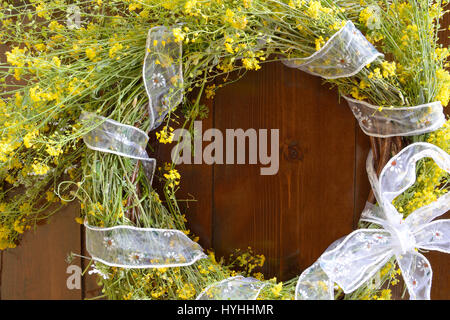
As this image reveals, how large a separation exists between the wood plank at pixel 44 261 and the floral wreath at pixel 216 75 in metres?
0.35

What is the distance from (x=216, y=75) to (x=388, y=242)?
1.77ft

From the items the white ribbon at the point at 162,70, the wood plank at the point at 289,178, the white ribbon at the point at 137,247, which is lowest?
the white ribbon at the point at 137,247

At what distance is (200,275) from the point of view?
1.11 meters

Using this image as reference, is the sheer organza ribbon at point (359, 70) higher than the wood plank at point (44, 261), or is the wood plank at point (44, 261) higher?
the sheer organza ribbon at point (359, 70)

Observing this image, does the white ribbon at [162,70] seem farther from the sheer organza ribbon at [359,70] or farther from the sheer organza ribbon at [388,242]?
the sheer organza ribbon at [388,242]

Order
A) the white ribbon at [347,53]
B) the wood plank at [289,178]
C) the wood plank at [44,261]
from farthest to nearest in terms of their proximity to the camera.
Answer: the wood plank at [44,261] → the wood plank at [289,178] → the white ribbon at [347,53]

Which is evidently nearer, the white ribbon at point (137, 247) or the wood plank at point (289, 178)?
the white ribbon at point (137, 247)

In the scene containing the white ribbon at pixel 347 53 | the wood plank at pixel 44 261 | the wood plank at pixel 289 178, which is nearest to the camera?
the white ribbon at pixel 347 53

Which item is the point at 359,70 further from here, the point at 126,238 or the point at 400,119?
the point at 126,238

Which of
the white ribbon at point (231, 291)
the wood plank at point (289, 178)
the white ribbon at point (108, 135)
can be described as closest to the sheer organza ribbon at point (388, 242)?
the white ribbon at point (231, 291)

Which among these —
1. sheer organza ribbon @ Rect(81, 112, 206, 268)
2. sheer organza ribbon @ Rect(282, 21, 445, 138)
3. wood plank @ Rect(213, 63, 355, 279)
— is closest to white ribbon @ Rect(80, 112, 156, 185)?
sheer organza ribbon @ Rect(81, 112, 206, 268)

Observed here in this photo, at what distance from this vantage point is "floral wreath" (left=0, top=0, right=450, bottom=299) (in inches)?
40.1

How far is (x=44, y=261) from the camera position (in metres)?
1.43

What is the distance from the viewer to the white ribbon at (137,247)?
1.04 meters
